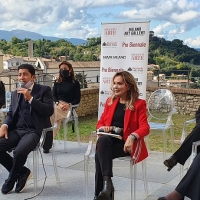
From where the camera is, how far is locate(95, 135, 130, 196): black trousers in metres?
2.87

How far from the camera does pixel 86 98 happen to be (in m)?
9.46

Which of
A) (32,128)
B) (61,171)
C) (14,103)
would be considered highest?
(14,103)

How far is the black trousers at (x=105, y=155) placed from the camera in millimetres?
2865

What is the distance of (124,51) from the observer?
488cm

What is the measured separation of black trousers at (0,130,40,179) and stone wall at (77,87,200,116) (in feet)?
18.8

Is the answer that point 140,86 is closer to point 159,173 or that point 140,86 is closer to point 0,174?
point 159,173

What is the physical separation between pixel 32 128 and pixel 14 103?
319 mm

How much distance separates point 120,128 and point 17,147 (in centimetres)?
101

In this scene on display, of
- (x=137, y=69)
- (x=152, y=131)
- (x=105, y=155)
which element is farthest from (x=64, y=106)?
(x=105, y=155)

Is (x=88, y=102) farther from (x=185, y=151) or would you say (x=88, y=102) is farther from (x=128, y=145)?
(x=128, y=145)

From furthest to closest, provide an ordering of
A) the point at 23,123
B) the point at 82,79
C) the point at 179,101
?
the point at 82,79 → the point at 179,101 → the point at 23,123

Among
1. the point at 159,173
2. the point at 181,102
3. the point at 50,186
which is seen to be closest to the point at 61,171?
the point at 50,186

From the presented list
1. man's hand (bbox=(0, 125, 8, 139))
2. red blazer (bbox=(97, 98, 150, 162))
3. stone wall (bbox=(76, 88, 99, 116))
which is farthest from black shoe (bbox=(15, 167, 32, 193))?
stone wall (bbox=(76, 88, 99, 116))

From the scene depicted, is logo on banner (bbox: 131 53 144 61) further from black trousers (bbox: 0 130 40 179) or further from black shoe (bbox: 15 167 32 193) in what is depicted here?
black shoe (bbox: 15 167 32 193)
